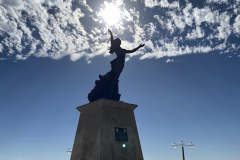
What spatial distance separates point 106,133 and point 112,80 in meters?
3.24

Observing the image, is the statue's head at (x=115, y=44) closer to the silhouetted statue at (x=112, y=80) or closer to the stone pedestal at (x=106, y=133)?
the silhouetted statue at (x=112, y=80)

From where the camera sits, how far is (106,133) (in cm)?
855

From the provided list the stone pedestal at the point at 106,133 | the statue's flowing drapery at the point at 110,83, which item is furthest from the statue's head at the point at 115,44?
the stone pedestal at the point at 106,133

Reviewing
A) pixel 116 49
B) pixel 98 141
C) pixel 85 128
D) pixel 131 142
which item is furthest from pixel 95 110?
pixel 116 49

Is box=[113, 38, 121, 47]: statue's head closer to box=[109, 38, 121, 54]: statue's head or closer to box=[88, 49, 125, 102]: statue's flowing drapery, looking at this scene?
box=[109, 38, 121, 54]: statue's head

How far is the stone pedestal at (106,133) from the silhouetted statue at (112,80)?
35.1 inches

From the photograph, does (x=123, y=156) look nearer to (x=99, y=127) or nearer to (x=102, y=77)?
(x=99, y=127)

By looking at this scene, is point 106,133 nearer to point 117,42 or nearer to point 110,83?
point 110,83

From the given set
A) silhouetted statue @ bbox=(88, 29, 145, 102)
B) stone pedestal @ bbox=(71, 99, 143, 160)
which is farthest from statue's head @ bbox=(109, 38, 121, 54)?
stone pedestal @ bbox=(71, 99, 143, 160)

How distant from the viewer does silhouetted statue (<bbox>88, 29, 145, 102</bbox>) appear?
1045cm

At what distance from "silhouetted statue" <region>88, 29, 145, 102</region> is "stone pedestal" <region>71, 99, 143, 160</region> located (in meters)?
0.89

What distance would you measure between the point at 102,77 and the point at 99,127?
3223mm

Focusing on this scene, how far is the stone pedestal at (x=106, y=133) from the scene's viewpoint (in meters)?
8.29

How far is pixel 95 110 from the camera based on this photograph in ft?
30.8
